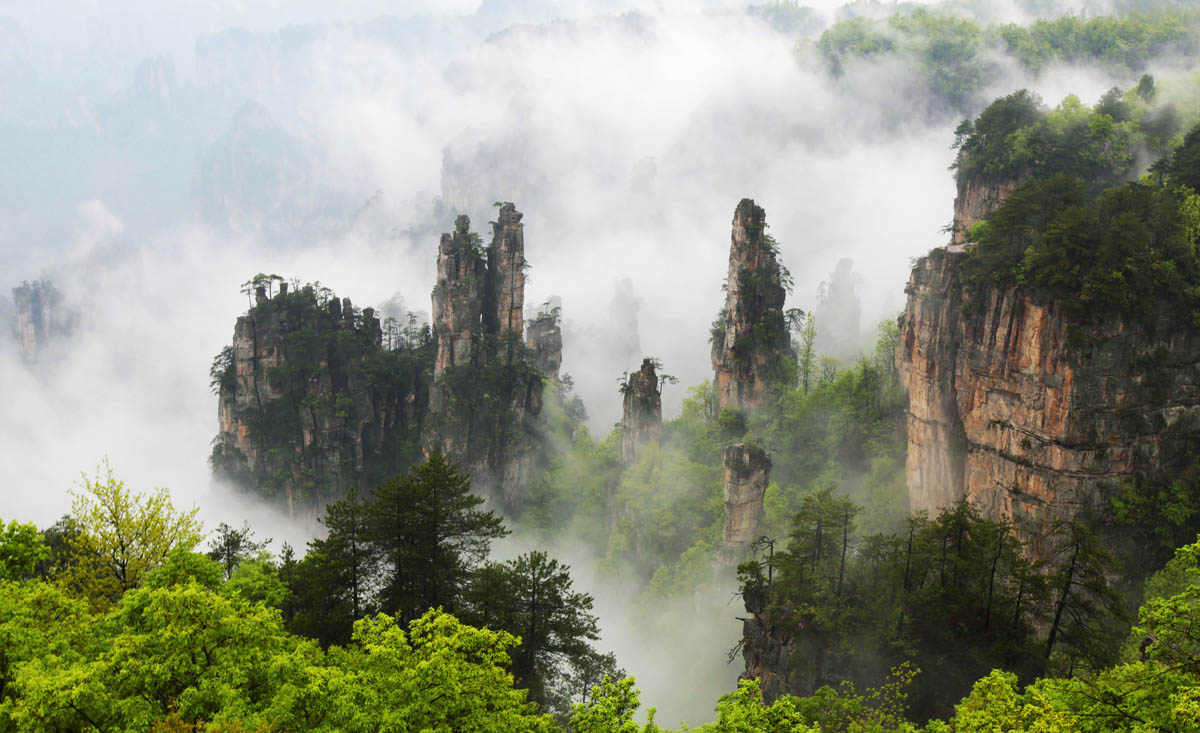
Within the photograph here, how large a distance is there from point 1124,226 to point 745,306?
3631 centimetres

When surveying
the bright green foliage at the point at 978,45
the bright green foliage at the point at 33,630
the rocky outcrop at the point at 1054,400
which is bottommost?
the bright green foliage at the point at 33,630

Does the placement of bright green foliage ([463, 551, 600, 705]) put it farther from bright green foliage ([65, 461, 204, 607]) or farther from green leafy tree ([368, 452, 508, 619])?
bright green foliage ([65, 461, 204, 607])

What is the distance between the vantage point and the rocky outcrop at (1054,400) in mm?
40375

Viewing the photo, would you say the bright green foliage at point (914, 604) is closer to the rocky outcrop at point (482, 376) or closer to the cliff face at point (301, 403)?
the rocky outcrop at point (482, 376)

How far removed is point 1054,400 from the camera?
1623 inches

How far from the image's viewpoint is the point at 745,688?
2150 cm

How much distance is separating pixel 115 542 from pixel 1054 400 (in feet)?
137

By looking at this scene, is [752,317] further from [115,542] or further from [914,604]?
[115,542]

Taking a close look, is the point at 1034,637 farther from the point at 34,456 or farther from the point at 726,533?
the point at 34,456

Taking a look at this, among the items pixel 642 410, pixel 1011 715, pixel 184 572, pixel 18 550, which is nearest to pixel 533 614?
pixel 184 572

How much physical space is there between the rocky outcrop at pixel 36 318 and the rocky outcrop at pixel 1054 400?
535 ft

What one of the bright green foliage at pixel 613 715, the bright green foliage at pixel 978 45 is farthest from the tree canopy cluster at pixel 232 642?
the bright green foliage at pixel 978 45

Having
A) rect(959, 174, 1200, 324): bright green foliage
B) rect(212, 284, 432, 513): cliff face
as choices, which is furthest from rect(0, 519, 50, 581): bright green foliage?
rect(212, 284, 432, 513): cliff face

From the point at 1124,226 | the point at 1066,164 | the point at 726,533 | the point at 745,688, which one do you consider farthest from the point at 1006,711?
the point at 1066,164
